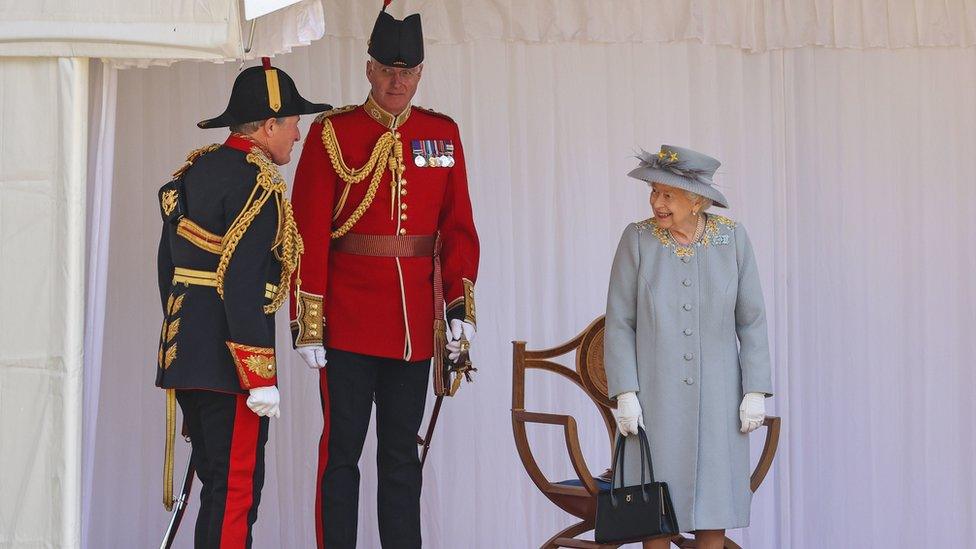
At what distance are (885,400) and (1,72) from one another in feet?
11.8

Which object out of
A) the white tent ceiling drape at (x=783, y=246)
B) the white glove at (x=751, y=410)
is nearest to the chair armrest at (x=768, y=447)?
the white glove at (x=751, y=410)

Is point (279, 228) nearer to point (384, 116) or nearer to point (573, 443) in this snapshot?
point (384, 116)

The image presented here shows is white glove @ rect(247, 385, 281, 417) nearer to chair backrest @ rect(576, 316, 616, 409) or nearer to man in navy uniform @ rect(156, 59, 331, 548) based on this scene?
man in navy uniform @ rect(156, 59, 331, 548)

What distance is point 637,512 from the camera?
150 inches

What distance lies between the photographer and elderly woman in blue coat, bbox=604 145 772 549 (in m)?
3.87

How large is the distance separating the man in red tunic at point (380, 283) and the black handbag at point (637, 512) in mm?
554

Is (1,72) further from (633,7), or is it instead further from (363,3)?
(633,7)

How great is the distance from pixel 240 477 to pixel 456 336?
0.89 m

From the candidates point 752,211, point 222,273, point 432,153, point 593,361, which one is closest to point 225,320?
point 222,273

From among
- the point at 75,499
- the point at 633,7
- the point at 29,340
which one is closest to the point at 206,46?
the point at 29,340

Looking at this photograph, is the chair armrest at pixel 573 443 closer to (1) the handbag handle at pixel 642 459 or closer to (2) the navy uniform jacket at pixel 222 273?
(1) the handbag handle at pixel 642 459

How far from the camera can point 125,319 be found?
4711 mm

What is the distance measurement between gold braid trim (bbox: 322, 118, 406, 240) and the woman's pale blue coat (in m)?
0.73

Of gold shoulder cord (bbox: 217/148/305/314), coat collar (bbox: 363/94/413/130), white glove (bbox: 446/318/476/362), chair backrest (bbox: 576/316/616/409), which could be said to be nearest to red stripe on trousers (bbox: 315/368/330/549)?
white glove (bbox: 446/318/476/362)
